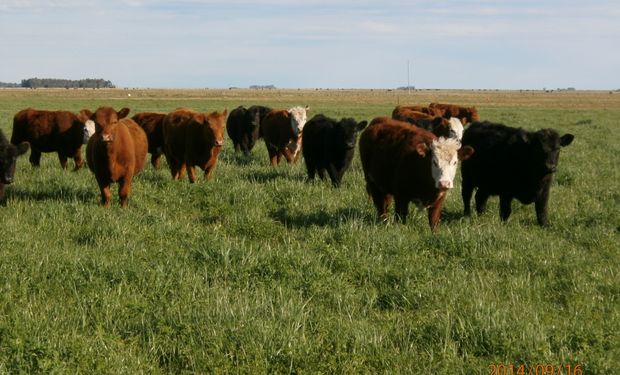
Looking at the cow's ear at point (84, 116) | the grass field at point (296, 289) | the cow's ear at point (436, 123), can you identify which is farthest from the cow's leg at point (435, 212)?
the cow's ear at point (436, 123)

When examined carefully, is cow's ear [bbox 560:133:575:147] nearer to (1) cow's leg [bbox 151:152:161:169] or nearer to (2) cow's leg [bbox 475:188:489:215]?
(2) cow's leg [bbox 475:188:489:215]

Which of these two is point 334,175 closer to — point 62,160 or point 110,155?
point 110,155

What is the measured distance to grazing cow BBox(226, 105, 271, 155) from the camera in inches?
661

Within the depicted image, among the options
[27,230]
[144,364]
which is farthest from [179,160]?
[144,364]

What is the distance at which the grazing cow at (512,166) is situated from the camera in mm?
8602

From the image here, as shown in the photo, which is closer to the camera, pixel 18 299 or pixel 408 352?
pixel 408 352

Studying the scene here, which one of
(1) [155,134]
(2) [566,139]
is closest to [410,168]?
(2) [566,139]

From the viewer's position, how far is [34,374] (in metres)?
3.73

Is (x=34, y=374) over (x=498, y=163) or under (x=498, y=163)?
under

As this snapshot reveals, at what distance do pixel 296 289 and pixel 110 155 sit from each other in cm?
482

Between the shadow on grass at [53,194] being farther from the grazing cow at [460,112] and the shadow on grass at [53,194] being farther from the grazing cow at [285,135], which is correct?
the grazing cow at [460,112]

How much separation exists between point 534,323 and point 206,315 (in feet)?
7.78

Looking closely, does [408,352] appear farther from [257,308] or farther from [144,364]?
[144,364]

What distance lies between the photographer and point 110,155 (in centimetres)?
916
